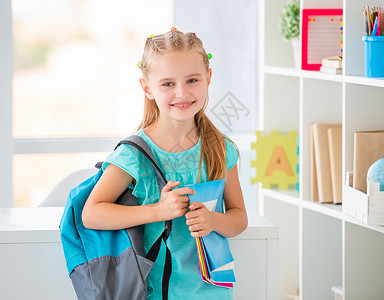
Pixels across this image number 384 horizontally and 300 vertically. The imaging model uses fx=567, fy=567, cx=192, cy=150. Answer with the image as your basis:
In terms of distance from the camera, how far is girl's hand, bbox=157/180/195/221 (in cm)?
122

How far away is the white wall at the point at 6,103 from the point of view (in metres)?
2.56

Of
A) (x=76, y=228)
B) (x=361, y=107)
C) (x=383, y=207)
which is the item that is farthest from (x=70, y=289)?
(x=361, y=107)

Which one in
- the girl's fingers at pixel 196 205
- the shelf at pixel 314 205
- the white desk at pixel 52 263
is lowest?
the white desk at pixel 52 263

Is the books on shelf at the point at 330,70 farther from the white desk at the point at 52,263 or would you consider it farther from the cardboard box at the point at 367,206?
the white desk at the point at 52,263

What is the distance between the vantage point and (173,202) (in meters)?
1.23

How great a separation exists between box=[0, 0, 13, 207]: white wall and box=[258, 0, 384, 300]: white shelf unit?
3.75ft

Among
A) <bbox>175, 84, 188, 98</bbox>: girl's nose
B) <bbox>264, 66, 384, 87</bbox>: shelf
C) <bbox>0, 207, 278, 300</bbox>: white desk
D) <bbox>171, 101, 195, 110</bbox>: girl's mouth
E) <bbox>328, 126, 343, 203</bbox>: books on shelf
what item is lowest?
<bbox>0, 207, 278, 300</bbox>: white desk

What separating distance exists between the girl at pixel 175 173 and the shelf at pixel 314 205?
52 centimetres

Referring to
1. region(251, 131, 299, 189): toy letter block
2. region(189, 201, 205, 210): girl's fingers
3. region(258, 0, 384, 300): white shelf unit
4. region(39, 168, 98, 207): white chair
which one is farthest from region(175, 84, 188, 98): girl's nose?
region(251, 131, 299, 189): toy letter block

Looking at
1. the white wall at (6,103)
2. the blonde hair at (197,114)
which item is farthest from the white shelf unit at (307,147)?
the white wall at (6,103)

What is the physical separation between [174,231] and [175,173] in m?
0.14

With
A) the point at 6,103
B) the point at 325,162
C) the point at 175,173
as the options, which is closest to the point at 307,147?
the point at 325,162

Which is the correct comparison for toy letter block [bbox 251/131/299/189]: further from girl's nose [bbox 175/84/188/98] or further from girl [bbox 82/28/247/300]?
girl's nose [bbox 175/84/188/98]

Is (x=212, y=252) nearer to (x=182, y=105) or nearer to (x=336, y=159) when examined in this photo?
(x=182, y=105)
